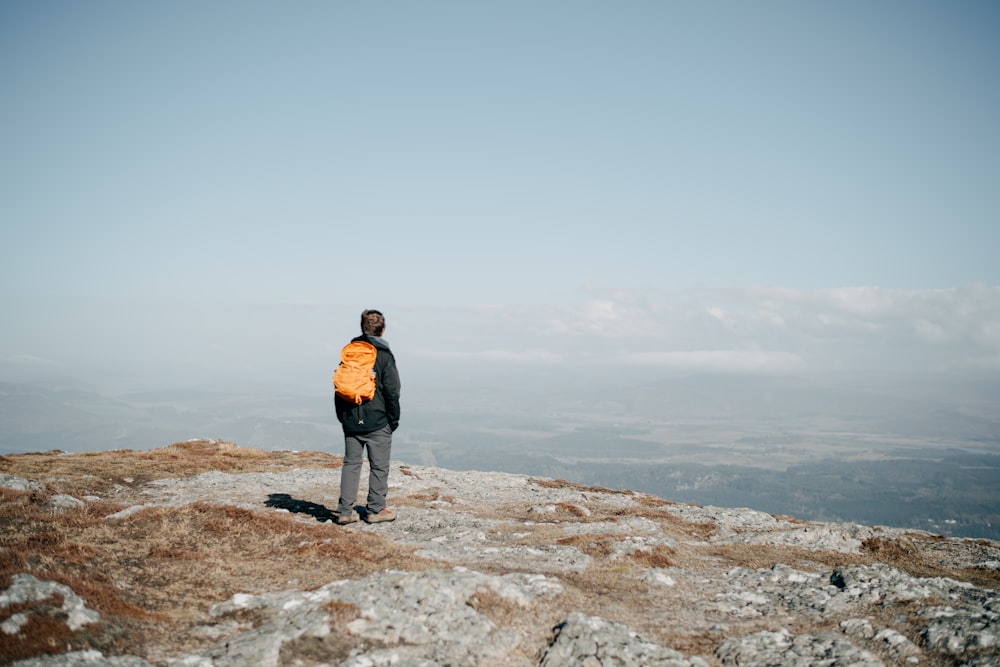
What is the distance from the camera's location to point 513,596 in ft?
32.0

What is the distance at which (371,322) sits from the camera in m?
15.2

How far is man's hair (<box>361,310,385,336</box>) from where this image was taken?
15.2 metres

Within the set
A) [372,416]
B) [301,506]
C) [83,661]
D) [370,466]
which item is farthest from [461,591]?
[301,506]

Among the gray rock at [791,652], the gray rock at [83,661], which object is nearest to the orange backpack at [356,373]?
the gray rock at [83,661]

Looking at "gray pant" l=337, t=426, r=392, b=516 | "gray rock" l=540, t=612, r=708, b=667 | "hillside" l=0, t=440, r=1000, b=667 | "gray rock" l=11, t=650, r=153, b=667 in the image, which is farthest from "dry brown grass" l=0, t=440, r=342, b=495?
"gray rock" l=540, t=612, r=708, b=667

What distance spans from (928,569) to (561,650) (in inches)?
458

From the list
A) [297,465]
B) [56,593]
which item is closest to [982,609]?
[56,593]

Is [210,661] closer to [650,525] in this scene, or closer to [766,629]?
[766,629]

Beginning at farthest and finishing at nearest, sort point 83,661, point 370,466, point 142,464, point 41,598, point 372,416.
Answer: point 142,464, point 372,416, point 370,466, point 41,598, point 83,661

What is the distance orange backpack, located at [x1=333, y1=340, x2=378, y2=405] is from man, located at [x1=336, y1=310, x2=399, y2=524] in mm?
208

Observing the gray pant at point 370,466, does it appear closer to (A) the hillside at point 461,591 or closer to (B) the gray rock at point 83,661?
(A) the hillside at point 461,591

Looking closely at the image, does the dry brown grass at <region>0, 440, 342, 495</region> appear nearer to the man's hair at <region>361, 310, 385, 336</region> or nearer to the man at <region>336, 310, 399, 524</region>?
the man at <region>336, 310, 399, 524</region>

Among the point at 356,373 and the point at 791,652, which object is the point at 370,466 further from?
the point at 791,652

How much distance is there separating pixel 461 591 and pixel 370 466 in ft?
21.3
